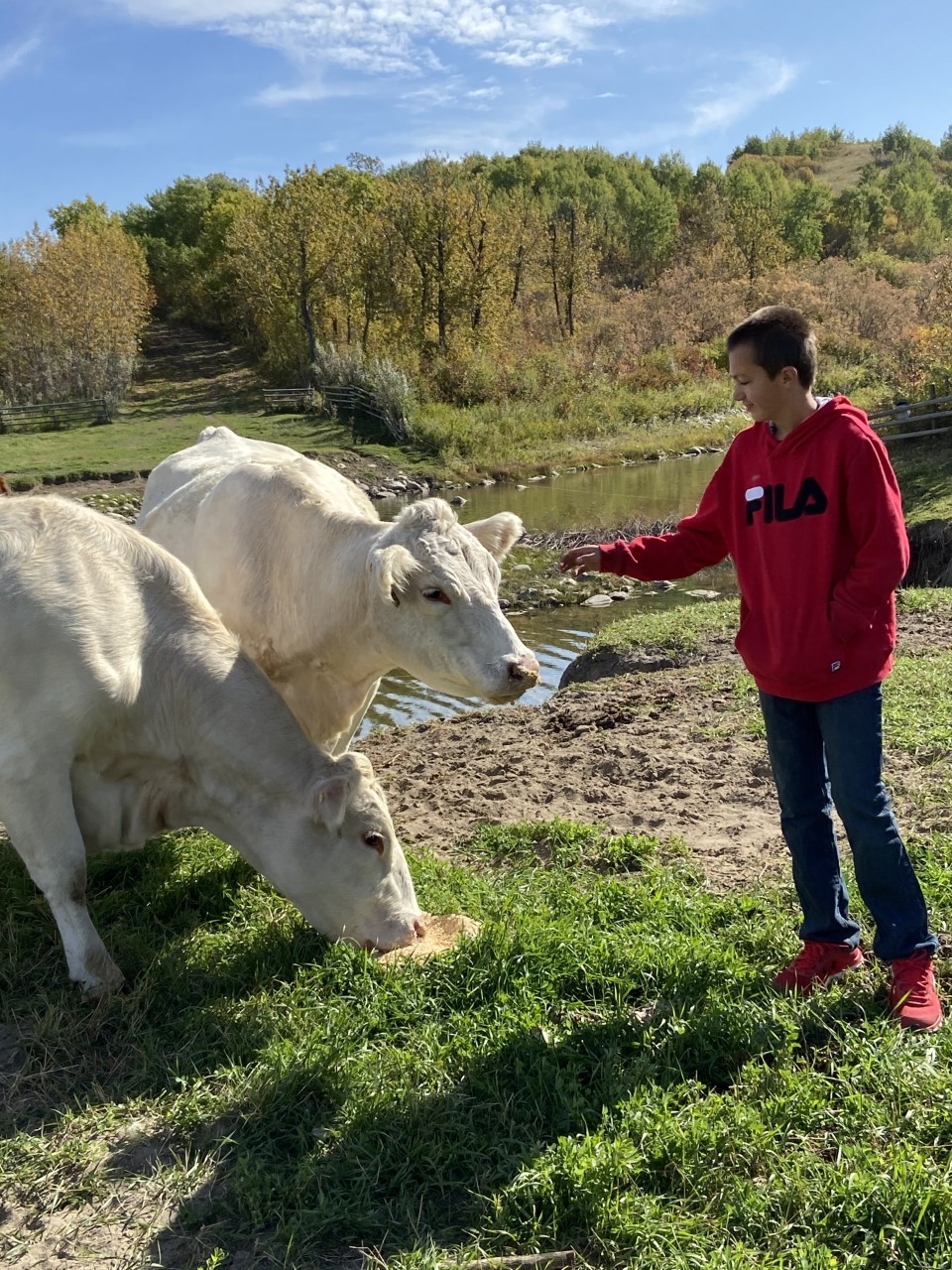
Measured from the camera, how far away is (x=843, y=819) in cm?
334

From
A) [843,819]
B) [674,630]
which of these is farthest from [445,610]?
[674,630]

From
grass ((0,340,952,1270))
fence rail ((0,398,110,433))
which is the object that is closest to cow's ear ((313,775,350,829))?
grass ((0,340,952,1270))

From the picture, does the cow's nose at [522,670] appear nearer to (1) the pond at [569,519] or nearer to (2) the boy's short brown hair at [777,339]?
(2) the boy's short brown hair at [777,339]

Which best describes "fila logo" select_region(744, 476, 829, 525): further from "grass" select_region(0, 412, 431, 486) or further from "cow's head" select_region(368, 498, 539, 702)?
"grass" select_region(0, 412, 431, 486)

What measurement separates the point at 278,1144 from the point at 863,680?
238 centimetres

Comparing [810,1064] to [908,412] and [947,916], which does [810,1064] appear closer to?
[947,916]

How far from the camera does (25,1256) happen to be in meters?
2.65

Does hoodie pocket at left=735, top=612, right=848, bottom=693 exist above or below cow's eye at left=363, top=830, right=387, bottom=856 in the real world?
above

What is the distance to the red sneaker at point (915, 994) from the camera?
10.3 feet

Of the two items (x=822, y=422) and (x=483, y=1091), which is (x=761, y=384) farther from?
(x=483, y=1091)

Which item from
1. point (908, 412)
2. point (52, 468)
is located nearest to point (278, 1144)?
point (908, 412)

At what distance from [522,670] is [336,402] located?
3671 cm

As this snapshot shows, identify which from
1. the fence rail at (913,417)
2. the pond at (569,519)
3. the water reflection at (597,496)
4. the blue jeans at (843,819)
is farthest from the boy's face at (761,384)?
the fence rail at (913,417)

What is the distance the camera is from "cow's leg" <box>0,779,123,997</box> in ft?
12.5
